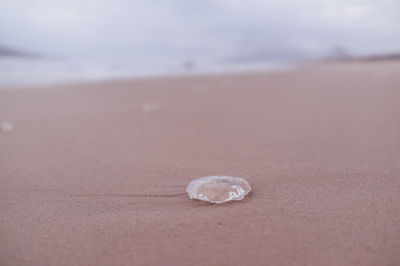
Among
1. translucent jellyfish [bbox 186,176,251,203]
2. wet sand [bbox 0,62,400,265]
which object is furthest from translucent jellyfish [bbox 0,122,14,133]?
translucent jellyfish [bbox 186,176,251,203]

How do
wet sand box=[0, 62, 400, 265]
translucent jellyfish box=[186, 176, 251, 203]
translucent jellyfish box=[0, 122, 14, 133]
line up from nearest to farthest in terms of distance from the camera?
wet sand box=[0, 62, 400, 265] < translucent jellyfish box=[186, 176, 251, 203] < translucent jellyfish box=[0, 122, 14, 133]

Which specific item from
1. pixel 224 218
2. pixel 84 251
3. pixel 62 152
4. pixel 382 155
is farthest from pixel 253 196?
pixel 62 152

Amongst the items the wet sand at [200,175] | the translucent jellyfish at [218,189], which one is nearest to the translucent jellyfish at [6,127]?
the wet sand at [200,175]

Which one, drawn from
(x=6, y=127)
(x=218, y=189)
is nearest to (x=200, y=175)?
(x=218, y=189)

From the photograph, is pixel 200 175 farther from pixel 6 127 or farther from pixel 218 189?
pixel 6 127

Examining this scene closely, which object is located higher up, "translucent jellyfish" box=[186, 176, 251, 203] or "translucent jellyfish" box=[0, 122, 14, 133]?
"translucent jellyfish" box=[0, 122, 14, 133]

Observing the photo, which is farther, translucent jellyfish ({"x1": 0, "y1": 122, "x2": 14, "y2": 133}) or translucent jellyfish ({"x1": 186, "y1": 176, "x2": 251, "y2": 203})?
translucent jellyfish ({"x1": 0, "y1": 122, "x2": 14, "y2": 133})

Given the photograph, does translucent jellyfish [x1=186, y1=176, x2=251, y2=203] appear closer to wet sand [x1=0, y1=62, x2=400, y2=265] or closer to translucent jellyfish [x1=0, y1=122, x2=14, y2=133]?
wet sand [x1=0, y1=62, x2=400, y2=265]
